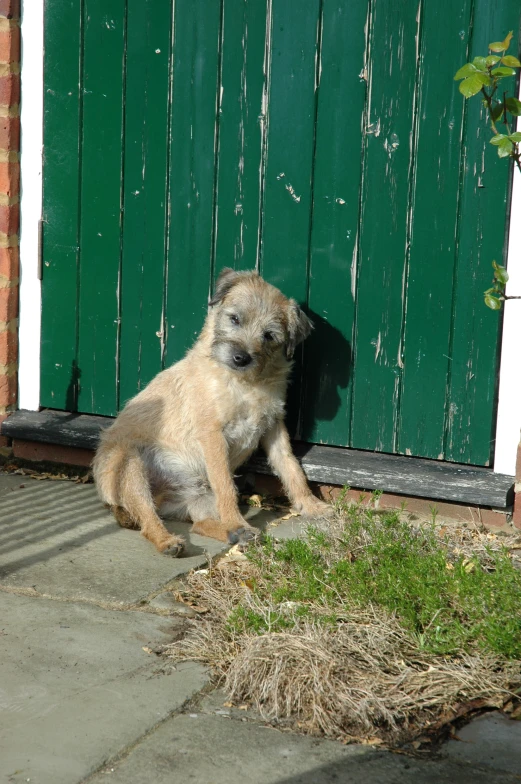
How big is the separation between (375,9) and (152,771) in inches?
160

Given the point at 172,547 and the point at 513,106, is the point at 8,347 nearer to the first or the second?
the point at 172,547

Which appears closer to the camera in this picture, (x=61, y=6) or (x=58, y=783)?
(x=58, y=783)

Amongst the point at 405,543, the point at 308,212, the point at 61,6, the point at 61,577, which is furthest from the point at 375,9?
the point at 61,577

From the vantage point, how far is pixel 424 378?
5.16m

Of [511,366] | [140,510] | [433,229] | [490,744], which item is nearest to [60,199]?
[140,510]

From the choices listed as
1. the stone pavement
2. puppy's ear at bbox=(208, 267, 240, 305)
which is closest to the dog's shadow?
puppy's ear at bbox=(208, 267, 240, 305)

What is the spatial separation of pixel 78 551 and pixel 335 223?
2.34 m

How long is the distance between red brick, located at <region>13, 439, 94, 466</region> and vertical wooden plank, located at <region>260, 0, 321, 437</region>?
1.51 meters

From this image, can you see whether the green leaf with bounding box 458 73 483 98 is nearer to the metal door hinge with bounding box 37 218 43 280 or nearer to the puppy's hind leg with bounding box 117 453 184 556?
the puppy's hind leg with bounding box 117 453 184 556

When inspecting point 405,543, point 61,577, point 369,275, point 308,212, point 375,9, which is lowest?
point 61,577

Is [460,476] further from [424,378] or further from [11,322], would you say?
[11,322]

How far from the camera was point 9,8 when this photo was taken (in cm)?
569

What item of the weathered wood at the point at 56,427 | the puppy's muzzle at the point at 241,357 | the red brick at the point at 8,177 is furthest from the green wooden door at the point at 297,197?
the puppy's muzzle at the point at 241,357

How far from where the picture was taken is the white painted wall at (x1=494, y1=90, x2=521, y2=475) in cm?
482
